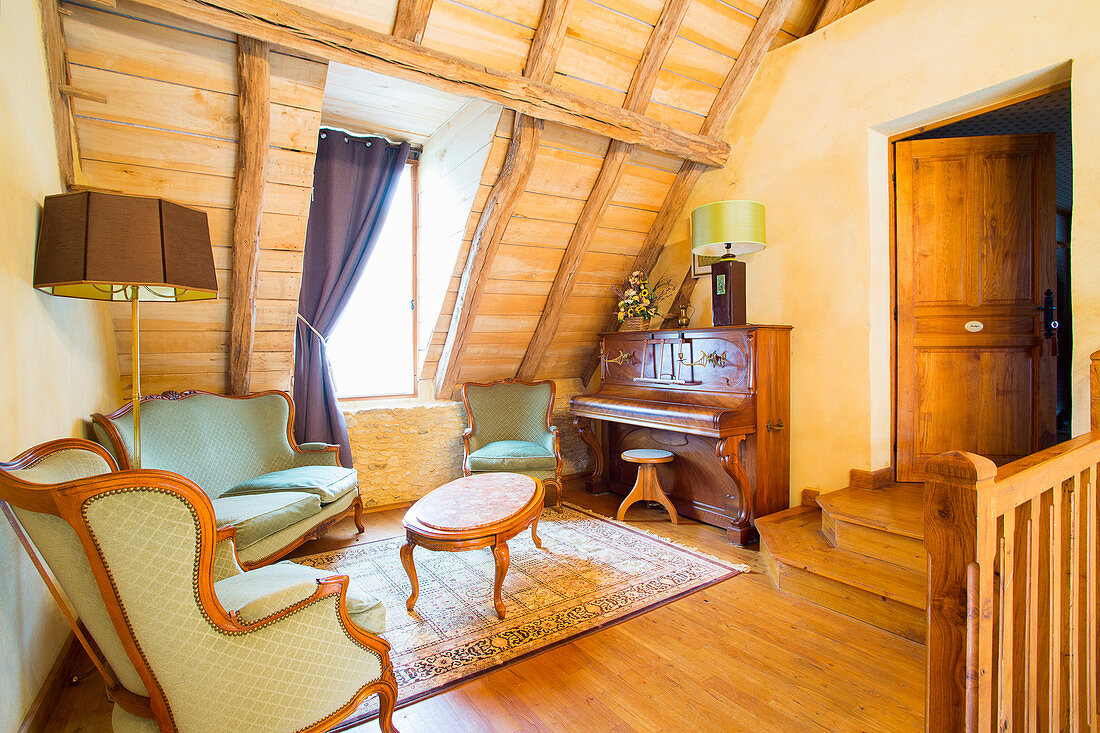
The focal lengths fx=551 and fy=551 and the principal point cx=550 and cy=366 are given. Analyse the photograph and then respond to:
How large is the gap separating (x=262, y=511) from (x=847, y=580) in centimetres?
271

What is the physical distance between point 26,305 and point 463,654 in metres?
1.98

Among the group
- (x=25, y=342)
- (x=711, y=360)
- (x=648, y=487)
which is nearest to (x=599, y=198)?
(x=711, y=360)

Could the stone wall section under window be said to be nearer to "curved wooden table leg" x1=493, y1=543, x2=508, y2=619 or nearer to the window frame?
the window frame

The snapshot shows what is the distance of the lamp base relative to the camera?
3545 mm

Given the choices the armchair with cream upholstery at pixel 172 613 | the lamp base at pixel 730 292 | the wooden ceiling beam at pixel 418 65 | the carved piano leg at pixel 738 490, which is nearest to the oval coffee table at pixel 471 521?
the armchair with cream upholstery at pixel 172 613

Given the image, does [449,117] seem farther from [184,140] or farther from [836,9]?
[836,9]

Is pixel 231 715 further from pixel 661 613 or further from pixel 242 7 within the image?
pixel 242 7

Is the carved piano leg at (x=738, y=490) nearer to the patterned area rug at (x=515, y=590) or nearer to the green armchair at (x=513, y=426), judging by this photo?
the patterned area rug at (x=515, y=590)

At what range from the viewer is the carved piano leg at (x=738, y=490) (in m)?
3.22

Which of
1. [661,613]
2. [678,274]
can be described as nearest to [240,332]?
[661,613]

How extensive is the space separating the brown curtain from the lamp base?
8.08 ft

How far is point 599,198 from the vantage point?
3799 mm

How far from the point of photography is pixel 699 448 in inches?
145

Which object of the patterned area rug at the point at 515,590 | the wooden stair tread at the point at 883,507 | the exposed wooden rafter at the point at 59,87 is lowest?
the patterned area rug at the point at 515,590
